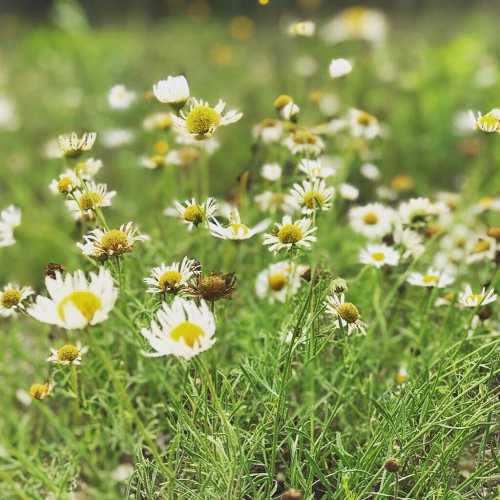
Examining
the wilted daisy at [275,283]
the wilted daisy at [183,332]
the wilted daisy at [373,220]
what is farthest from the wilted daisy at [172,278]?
the wilted daisy at [373,220]

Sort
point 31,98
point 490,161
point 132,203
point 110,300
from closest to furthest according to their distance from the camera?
point 110,300, point 132,203, point 490,161, point 31,98

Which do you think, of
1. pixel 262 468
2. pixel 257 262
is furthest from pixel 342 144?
pixel 262 468

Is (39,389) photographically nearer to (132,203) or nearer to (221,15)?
(132,203)

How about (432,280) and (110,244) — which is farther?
(432,280)

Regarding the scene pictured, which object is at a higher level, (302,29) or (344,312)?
(302,29)

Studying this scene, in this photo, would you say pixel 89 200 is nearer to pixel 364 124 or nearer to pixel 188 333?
pixel 188 333

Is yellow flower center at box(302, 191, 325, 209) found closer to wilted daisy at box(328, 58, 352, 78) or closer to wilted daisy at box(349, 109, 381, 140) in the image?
wilted daisy at box(328, 58, 352, 78)

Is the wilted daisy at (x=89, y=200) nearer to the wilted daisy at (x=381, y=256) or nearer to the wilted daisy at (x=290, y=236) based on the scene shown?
the wilted daisy at (x=290, y=236)

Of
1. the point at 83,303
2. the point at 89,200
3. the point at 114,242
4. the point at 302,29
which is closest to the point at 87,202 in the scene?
the point at 89,200
